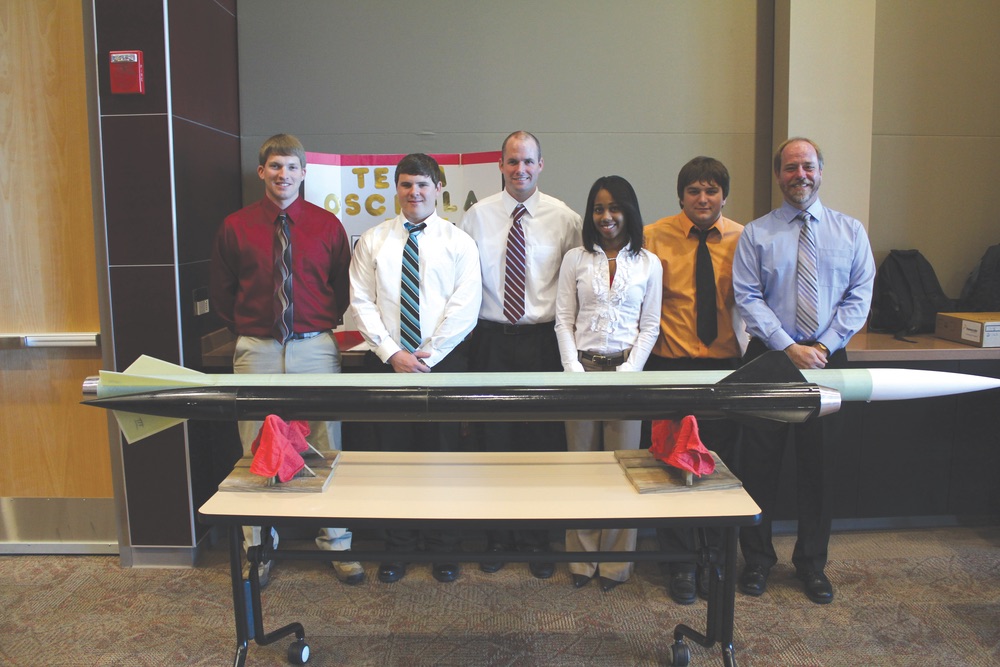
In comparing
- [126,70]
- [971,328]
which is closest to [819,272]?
[971,328]

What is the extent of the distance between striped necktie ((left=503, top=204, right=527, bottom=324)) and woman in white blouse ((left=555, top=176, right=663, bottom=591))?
0.18 meters

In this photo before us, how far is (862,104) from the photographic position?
3623 mm

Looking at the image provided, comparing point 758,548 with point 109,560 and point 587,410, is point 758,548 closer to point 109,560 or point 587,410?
point 587,410

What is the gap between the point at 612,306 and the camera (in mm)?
2729

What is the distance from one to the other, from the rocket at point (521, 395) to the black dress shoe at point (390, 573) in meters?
1.13

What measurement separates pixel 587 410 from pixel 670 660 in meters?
0.99

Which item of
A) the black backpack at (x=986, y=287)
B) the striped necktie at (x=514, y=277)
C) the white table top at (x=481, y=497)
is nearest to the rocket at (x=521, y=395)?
the white table top at (x=481, y=497)

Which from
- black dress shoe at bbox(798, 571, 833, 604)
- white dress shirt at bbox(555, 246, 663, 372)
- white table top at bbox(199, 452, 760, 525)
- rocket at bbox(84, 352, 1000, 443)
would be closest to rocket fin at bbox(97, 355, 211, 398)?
rocket at bbox(84, 352, 1000, 443)

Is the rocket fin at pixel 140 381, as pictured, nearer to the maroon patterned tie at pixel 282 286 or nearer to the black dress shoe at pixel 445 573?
the maroon patterned tie at pixel 282 286

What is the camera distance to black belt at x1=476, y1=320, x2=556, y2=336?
300cm

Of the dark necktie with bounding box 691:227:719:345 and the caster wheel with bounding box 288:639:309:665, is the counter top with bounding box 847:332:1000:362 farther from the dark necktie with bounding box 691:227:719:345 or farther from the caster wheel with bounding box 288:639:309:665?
the caster wheel with bounding box 288:639:309:665

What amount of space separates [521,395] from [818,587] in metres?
1.61

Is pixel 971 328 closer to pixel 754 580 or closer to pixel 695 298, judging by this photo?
pixel 695 298

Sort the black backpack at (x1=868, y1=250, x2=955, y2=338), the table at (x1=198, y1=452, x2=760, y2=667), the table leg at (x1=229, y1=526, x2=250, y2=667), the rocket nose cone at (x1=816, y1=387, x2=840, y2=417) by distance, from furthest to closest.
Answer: the black backpack at (x1=868, y1=250, x2=955, y2=338) < the table leg at (x1=229, y1=526, x2=250, y2=667) < the rocket nose cone at (x1=816, y1=387, x2=840, y2=417) < the table at (x1=198, y1=452, x2=760, y2=667)
